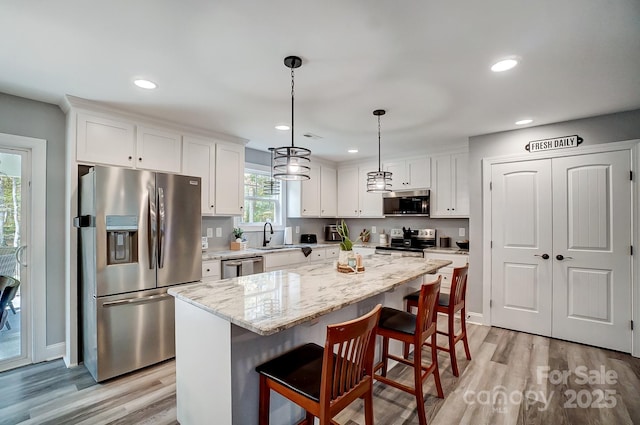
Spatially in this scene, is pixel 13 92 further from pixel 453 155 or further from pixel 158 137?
pixel 453 155

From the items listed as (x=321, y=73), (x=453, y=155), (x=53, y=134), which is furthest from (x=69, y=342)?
(x=453, y=155)

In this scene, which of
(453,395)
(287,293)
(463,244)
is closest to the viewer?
(287,293)

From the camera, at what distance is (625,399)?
2285 millimetres

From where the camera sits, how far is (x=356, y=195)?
556cm

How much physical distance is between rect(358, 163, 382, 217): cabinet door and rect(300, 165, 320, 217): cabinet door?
78 centimetres

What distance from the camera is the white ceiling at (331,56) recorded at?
1.59m

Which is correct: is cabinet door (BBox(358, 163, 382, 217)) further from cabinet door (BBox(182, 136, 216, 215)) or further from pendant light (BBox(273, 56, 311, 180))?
pendant light (BBox(273, 56, 311, 180))

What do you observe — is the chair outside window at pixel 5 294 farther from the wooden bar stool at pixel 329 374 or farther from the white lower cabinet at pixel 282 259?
the white lower cabinet at pixel 282 259

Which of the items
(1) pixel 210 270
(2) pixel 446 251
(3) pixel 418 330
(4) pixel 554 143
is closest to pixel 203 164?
(1) pixel 210 270

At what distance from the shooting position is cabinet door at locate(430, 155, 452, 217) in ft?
14.8

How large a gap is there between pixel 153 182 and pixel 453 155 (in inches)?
155

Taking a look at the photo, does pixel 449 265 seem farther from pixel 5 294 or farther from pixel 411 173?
pixel 5 294

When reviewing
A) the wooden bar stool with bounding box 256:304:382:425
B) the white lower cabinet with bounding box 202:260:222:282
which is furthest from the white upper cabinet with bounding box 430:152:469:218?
the wooden bar stool with bounding box 256:304:382:425

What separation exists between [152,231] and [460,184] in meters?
3.98
